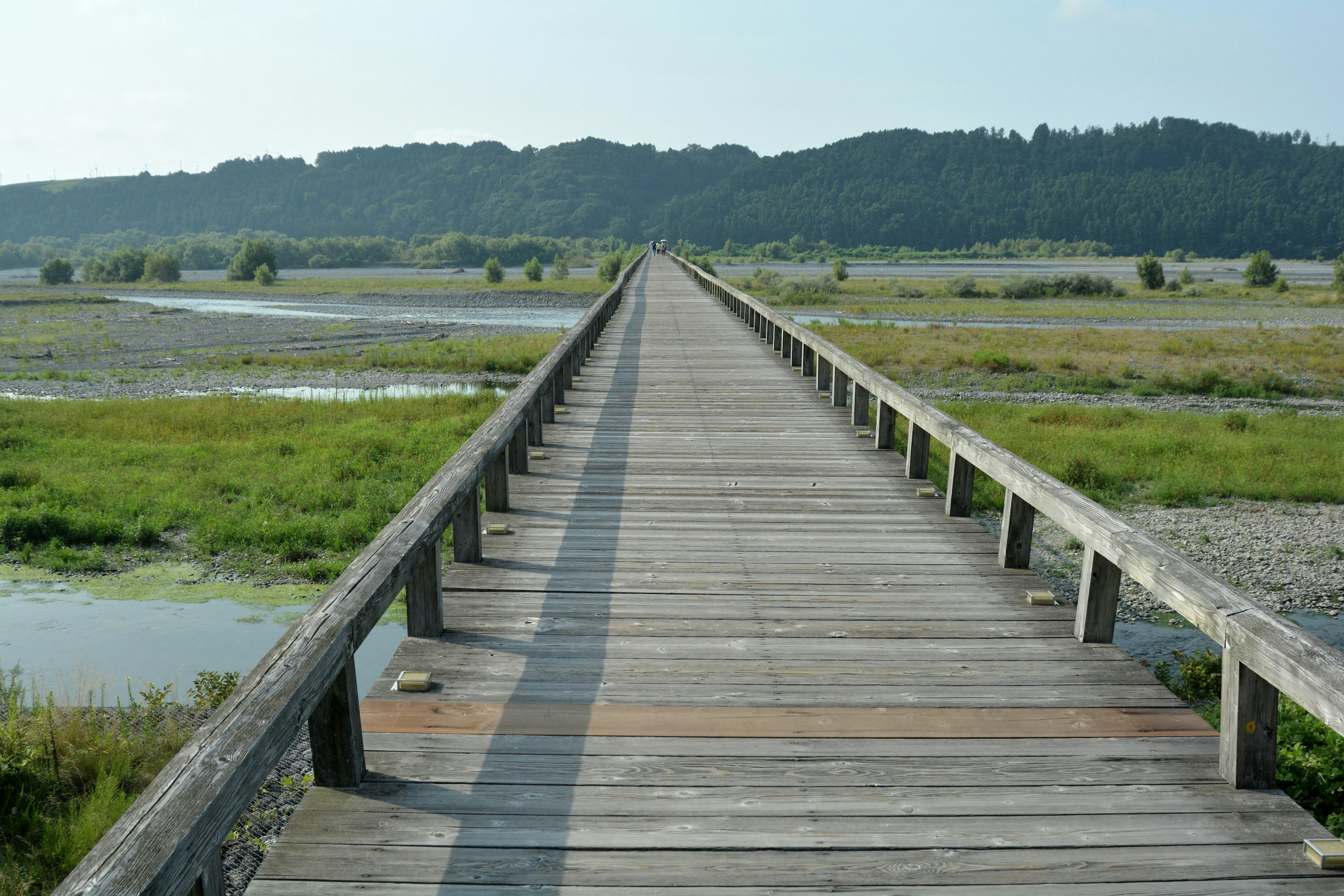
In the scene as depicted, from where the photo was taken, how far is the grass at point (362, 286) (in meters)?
78.7

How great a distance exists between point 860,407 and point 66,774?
262 inches

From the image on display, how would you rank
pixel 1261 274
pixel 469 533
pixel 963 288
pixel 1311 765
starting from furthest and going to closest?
pixel 1261 274 < pixel 963 288 < pixel 469 533 < pixel 1311 765

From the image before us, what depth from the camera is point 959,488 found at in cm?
577

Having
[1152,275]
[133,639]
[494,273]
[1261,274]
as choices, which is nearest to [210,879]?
[133,639]

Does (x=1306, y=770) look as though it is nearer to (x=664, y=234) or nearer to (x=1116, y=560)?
(x=1116, y=560)

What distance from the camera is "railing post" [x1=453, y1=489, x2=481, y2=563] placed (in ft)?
15.0

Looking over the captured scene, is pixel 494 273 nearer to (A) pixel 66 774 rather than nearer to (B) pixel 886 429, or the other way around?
→ (B) pixel 886 429

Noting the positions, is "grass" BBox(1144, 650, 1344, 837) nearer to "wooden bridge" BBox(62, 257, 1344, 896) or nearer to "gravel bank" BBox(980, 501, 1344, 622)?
"wooden bridge" BBox(62, 257, 1344, 896)

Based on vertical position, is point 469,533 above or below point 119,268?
below

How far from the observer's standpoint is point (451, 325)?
152ft

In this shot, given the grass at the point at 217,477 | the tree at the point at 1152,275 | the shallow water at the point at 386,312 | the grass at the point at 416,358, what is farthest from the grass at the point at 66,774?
the tree at the point at 1152,275

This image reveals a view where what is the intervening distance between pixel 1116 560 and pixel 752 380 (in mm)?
7886

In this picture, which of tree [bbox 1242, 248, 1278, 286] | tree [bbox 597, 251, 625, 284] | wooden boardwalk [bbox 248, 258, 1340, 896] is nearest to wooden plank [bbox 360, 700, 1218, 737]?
wooden boardwalk [bbox 248, 258, 1340, 896]

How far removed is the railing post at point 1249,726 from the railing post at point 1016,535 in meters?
1.98
